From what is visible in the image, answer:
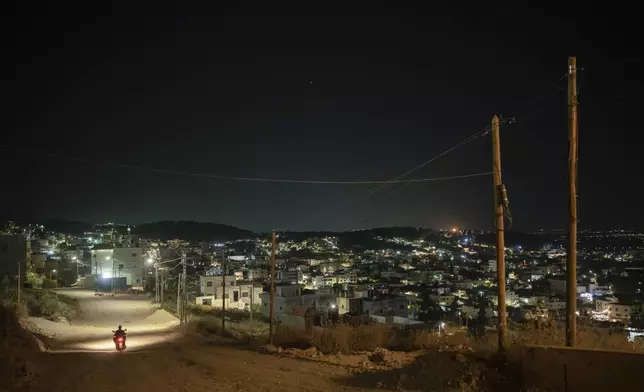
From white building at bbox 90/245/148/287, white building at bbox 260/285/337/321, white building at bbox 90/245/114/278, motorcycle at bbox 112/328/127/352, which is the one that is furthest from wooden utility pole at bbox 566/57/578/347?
white building at bbox 90/245/114/278

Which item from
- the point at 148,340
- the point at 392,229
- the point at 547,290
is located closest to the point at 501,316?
the point at 148,340

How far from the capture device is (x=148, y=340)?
21953mm

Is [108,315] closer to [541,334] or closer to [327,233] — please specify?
[541,334]

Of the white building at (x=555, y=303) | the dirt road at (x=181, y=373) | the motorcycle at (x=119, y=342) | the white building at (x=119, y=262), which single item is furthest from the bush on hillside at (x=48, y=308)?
the white building at (x=555, y=303)

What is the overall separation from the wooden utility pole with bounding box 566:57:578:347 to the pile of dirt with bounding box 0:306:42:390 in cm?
1019

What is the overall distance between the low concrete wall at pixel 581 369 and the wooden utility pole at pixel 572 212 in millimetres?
1276

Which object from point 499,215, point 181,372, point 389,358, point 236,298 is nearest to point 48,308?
point 236,298

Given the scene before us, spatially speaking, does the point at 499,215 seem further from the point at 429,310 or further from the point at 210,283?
the point at 210,283

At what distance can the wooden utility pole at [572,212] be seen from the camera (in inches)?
400

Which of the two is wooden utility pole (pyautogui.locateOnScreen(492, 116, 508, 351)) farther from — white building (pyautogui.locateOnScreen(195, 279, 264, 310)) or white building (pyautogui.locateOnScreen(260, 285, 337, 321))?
white building (pyautogui.locateOnScreen(195, 279, 264, 310))

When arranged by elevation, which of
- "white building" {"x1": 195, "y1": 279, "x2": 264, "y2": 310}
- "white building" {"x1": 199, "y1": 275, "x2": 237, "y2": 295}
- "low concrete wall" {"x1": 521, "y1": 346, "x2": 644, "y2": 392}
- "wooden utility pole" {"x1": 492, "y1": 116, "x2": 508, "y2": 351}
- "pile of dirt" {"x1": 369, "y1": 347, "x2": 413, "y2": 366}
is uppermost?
"wooden utility pole" {"x1": 492, "y1": 116, "x2": 508, "y2": 351}

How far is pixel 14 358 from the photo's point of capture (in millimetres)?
10883

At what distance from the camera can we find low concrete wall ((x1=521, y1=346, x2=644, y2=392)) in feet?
27.4

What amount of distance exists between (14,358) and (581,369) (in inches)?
421
